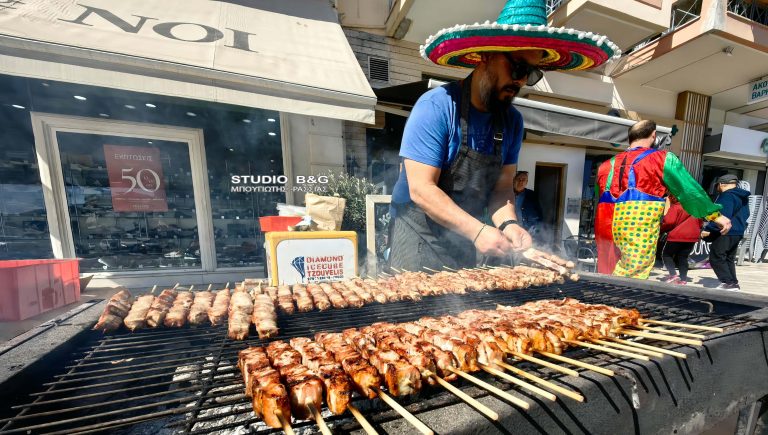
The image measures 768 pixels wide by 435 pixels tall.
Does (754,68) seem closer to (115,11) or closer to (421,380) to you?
(421,380)

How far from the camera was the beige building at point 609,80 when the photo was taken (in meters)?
6.86

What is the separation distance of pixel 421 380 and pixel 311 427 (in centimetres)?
52

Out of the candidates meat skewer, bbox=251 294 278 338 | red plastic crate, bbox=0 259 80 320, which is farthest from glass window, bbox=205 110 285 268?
meat skewer, bbox=251 294 278 338

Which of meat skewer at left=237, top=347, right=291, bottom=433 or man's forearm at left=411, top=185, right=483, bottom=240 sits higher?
man's forearm at left=411, top=185, right=483, bottom=240

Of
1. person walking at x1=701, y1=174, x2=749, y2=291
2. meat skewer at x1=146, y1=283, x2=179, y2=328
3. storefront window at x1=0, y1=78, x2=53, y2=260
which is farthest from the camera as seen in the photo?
person walking at x1=701, y1=174, x2=749, y2=291

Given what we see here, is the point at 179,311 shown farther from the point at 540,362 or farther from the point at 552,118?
the point at 552,118

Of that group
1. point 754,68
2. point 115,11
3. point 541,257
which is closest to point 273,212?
point 115,11

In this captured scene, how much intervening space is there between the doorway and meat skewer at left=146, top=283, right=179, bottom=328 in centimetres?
956

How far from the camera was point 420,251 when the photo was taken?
10.9 feet

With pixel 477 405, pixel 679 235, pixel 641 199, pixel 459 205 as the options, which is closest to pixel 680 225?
pixel 679 235

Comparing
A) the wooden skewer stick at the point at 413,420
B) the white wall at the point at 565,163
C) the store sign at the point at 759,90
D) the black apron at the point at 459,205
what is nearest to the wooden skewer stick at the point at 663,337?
the wooden skewer stick at the point at 413,420

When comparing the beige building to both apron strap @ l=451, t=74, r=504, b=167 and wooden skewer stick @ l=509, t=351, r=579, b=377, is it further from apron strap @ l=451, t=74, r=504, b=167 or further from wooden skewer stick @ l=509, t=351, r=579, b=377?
wooden skewer stick @ l=509, t=351, r=579, b=377

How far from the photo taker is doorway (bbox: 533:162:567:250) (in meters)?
9.41

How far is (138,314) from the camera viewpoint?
2000mm
